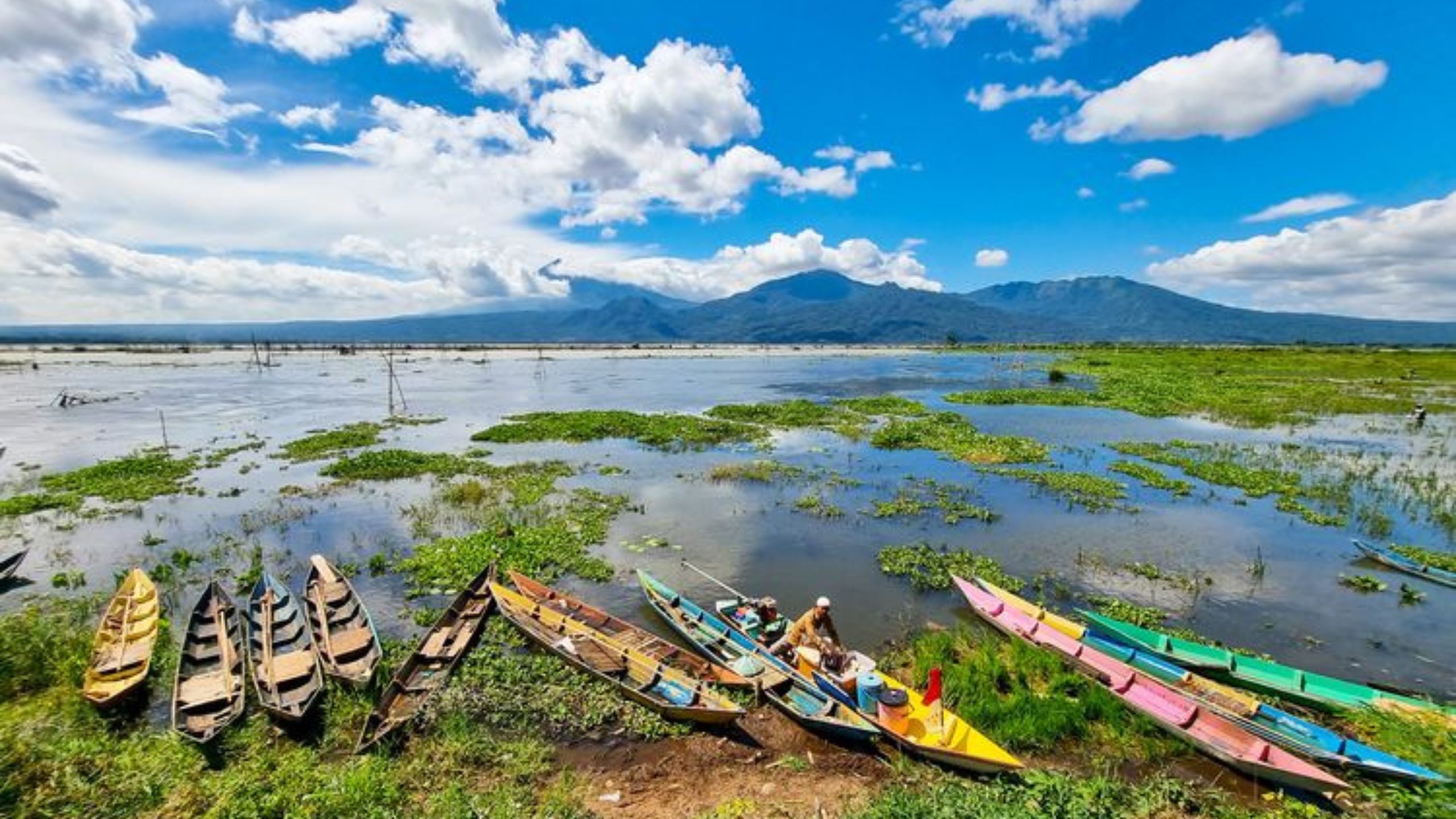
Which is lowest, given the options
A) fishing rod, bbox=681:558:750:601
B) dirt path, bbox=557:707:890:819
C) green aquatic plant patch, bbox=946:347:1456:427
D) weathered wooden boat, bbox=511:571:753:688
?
dirt path, bbox=557:707:890:819

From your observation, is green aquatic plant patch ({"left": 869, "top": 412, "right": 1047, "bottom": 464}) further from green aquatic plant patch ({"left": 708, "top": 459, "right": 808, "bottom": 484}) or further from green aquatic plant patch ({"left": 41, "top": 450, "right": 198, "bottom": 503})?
green aquatic plant patch ({"left": 41, "top": 450, "right": 198, "bottom": 503})

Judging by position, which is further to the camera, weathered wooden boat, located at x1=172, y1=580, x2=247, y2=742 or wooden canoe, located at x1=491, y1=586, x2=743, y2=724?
wooden canoe, located at x1=491, y1=586, x2=743, y2=724

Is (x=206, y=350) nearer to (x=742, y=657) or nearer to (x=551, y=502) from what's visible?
(x=551, y=502)

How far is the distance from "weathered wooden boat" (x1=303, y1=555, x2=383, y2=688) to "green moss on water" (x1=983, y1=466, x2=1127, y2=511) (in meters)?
26.1

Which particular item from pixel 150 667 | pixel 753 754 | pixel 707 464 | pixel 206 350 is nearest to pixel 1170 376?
pixel 707 464

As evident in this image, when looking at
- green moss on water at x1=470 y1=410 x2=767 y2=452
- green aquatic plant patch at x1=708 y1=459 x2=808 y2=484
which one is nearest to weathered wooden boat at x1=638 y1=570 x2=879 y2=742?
green aquatic plant patch at x1=708 y1=459 x2=808 y2=484

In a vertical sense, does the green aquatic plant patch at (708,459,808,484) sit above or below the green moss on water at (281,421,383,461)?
below

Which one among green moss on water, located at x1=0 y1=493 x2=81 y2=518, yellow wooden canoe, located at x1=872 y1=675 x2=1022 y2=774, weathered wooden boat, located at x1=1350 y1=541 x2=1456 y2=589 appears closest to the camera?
yellow wooden canoe, located at x1=872 y1=675 x2=1022 y2=774

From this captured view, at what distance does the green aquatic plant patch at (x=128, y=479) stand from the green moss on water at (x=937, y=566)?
3146 centimetres

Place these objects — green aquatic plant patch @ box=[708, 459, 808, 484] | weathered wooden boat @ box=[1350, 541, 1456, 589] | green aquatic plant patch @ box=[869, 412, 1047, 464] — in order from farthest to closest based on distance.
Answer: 1. green aquatic plant patch @ box=[869, 412, 1047, 464]
2. green aquatic plant patch @ box=[708, 459, 808, 484]
3. weathered wooden boat @ box=[1350, 541, 1456, 589]

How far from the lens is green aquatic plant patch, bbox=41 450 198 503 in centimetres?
2750

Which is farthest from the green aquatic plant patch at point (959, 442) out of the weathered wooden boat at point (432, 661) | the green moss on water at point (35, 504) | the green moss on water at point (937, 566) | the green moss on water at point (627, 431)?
the green moss on water at point (35, 504)

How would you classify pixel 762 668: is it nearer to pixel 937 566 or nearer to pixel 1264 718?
pixel 937 566

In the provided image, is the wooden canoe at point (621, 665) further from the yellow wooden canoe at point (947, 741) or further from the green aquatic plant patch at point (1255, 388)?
the green aquatic plant patch at point (1255, 388)
